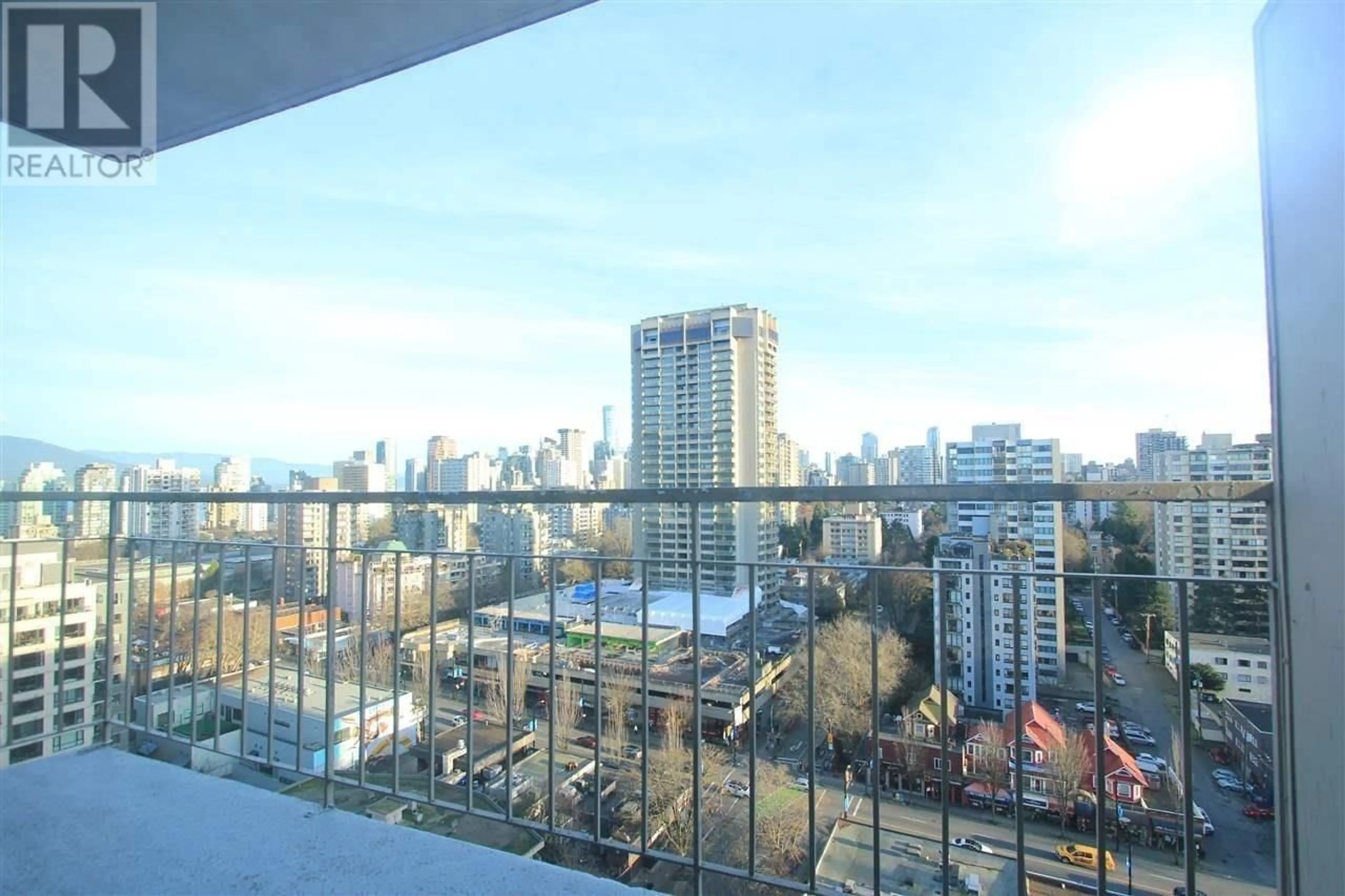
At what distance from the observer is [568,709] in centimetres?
214

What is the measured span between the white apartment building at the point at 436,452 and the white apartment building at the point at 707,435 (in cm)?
222

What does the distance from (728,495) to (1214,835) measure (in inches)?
56.2

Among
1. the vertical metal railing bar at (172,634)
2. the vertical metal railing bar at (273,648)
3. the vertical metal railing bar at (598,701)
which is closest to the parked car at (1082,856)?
the vertical metal railing bar at (598,701)

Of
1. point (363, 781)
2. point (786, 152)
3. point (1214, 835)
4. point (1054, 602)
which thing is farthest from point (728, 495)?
point (786, 152)

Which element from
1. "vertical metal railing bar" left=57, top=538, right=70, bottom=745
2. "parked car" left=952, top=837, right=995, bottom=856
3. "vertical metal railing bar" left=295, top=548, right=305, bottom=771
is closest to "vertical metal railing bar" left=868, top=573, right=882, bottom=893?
"parked car" left=952, top=837, right=995, bottom=856

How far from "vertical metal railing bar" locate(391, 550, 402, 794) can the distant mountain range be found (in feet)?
2.00

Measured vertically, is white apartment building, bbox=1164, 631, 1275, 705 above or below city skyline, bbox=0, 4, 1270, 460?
below

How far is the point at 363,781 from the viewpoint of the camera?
1.99 meters

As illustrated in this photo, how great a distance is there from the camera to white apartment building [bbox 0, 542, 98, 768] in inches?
96.4

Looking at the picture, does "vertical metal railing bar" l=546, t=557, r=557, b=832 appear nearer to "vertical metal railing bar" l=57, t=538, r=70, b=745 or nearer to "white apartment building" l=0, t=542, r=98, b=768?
"vertical metal railing bar" l=57, t=538, r=70, b=745

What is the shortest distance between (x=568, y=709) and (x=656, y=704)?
0.46 m

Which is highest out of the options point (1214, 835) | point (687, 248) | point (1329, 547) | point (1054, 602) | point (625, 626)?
point (687, 248)

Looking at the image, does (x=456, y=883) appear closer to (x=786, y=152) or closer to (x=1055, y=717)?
(x=1055, y=717)

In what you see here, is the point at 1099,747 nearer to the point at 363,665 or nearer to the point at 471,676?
the point at 471,676
